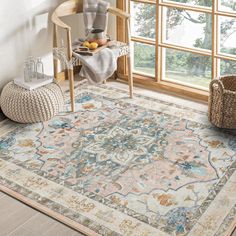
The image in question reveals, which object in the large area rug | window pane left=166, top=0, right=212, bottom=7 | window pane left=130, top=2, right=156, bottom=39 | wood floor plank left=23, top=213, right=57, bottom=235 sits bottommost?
wood floor plank left=23, top=213, right=57, bottom=235

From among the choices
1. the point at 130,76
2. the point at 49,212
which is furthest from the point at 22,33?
the point at 49,212

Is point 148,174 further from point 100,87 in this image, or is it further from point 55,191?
point 100,87

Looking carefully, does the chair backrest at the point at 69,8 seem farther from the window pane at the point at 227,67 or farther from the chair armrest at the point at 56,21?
the window pane at the point at 227,67

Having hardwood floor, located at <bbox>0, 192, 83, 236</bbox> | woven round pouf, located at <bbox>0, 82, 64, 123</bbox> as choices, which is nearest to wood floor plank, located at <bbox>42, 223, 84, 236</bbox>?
hardwood floor, located at <bbox>0, 192, 83, 236</bbox>

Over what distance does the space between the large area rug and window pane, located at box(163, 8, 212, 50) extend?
49 centimetres

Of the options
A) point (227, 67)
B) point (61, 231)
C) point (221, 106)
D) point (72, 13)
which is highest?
point (72, 13)

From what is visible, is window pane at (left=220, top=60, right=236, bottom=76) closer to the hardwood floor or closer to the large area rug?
the large area rug

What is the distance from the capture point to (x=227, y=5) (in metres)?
3.86

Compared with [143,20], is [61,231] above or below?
below

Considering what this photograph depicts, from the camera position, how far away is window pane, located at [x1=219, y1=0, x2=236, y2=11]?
3835mm

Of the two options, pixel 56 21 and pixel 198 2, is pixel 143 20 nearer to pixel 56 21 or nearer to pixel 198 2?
pixel 198 2

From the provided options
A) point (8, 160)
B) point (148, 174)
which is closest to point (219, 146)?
point (148, 174)

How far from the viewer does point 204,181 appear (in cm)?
318

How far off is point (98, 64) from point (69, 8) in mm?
527
